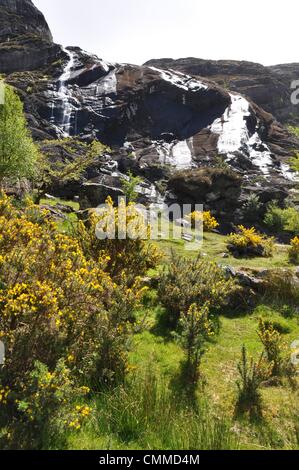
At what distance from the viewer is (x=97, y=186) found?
2661cm

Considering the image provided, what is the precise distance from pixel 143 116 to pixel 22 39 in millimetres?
36291

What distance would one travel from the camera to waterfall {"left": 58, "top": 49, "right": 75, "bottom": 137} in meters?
63.5

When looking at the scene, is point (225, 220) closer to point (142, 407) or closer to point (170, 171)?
point (170, 171)

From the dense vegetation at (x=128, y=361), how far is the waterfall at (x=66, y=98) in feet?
187

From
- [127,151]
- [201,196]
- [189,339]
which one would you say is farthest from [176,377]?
[127,151]

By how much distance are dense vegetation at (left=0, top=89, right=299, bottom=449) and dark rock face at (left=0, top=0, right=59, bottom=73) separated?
8051 cm

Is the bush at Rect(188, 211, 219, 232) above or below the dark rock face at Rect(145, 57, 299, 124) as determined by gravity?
below

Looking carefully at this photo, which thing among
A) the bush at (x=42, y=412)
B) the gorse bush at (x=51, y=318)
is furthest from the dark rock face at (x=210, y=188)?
the bush at (x=42, y=412)

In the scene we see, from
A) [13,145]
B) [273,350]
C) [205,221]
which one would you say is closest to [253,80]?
[205,221]

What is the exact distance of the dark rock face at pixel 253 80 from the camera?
4469 inches

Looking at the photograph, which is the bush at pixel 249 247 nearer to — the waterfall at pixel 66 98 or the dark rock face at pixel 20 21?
the waterfall at pixel 66 98

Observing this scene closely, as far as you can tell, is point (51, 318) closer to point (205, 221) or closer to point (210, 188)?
point (205, 221)

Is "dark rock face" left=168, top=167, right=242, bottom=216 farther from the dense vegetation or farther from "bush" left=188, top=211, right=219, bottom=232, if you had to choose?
the dense vegetation

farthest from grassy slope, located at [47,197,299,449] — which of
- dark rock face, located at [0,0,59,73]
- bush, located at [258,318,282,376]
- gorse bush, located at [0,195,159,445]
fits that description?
dark rock face, located at [0,0,59,73]
